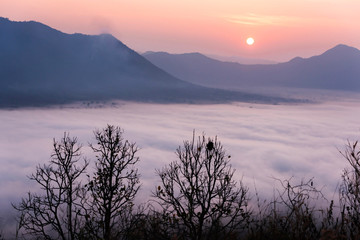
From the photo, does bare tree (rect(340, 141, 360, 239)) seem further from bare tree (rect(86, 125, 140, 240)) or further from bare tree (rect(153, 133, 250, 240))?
bare tree (rect(86, 125, 140, 240))

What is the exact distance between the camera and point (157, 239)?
34031mm

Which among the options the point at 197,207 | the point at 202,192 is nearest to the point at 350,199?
the point at 202,192

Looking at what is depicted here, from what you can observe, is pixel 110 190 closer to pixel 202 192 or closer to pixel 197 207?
pixel 197 207

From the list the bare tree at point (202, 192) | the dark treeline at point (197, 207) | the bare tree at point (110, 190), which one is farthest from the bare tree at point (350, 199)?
the bare tree at point (110, 190)

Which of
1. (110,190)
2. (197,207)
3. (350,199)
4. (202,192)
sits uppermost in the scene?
(350,199)

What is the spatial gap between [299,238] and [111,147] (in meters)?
27.5

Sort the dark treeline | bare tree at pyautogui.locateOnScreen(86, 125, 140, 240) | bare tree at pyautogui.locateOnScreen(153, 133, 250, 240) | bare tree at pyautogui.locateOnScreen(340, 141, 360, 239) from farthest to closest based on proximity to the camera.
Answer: bare tree at pyautogui.locateOnScreen(86, 125, 140, 240)
bare tree at pyautogui.locateOnScreen(153, 133, 250, 240)
the dark treeline
bare tree at pyautogui.locateOnScreen(340, 141, 360, 239)

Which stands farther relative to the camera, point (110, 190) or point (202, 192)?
point (110, 190)

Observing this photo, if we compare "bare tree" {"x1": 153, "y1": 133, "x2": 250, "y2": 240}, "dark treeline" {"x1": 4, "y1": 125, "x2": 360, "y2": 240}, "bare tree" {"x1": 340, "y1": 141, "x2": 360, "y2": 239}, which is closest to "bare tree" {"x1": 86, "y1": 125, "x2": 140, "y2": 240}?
"dark treeline" {"x1": 4, "y1": 125, "x2": 360, "y2": 240}

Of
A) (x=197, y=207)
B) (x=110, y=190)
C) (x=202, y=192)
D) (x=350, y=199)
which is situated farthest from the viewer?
(x=197, y=207)

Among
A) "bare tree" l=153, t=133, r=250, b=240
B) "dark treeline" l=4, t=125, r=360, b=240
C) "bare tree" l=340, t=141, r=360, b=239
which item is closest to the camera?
"bare tree" l=340, t=141, r=360, b=239

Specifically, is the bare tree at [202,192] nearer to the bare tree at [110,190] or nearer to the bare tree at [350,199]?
the bare tree at [110,190]

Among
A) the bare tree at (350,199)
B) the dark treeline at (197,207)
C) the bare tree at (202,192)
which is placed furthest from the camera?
the bare tree at (202,192)

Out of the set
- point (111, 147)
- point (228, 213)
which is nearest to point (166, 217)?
point (228, 213)
